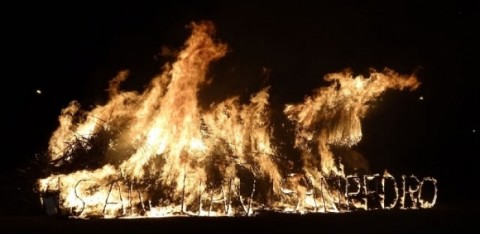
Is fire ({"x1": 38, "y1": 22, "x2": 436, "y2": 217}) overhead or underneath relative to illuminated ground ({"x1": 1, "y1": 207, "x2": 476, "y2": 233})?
overhead

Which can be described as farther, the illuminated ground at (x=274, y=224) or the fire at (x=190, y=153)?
the fire at (x=190, y=153)

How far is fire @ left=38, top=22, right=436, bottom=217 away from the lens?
43.8ft

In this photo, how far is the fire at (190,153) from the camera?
526 inches

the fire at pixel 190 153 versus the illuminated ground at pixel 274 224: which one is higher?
the fire at pixel 190 153

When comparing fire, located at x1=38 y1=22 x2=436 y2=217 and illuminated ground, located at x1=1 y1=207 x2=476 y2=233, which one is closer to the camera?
illuminated ground, located at x1=1 y1=207 x2=476 y2=233

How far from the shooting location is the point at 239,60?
1661 centimetres

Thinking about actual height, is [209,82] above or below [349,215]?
above

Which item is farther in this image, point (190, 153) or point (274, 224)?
point (190, 153)

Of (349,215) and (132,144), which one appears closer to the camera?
(349,215)

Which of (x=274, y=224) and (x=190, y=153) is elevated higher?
(x=190, y=153)

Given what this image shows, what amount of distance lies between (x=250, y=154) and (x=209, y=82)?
7.23 ft

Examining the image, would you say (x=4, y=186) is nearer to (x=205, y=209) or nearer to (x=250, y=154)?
(x=205, y=209)

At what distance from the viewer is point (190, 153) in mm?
13883

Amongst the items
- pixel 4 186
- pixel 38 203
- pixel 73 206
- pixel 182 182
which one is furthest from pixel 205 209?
pixel 4 186
